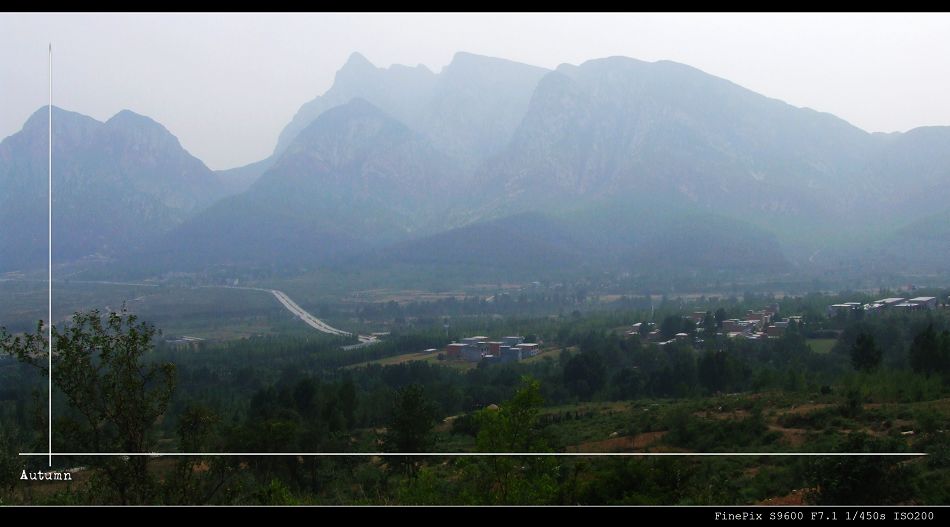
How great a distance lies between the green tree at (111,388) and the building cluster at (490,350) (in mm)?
7599

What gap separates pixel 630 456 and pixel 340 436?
3.72 meters

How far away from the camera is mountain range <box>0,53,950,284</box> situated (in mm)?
7070

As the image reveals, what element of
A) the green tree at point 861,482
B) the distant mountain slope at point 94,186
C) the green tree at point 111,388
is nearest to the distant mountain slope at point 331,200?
the distant mountain slope at point 94,186

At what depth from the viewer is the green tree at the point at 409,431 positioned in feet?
20.5

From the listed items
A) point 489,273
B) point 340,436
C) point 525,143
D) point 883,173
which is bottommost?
point 340,436

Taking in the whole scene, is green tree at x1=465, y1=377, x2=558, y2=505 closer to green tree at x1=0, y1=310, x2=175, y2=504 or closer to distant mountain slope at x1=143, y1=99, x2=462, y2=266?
green tree at x1=0, y1=310, x2=175, y2=504

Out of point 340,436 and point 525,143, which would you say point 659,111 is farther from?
point 340,436

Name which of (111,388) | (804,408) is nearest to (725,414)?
(804,408)

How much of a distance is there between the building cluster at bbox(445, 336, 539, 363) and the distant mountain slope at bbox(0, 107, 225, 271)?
A: 5152mm

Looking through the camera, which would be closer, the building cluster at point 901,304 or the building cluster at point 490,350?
the building cluster at point 901,304

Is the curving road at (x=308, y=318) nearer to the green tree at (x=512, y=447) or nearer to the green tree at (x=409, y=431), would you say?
the green tree at (x=409, y=431)

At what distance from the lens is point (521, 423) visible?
4.75 m

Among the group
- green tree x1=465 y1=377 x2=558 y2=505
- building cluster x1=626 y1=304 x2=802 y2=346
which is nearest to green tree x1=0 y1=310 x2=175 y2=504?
green tree x1=465 y1=377 x2=558 y2=505
